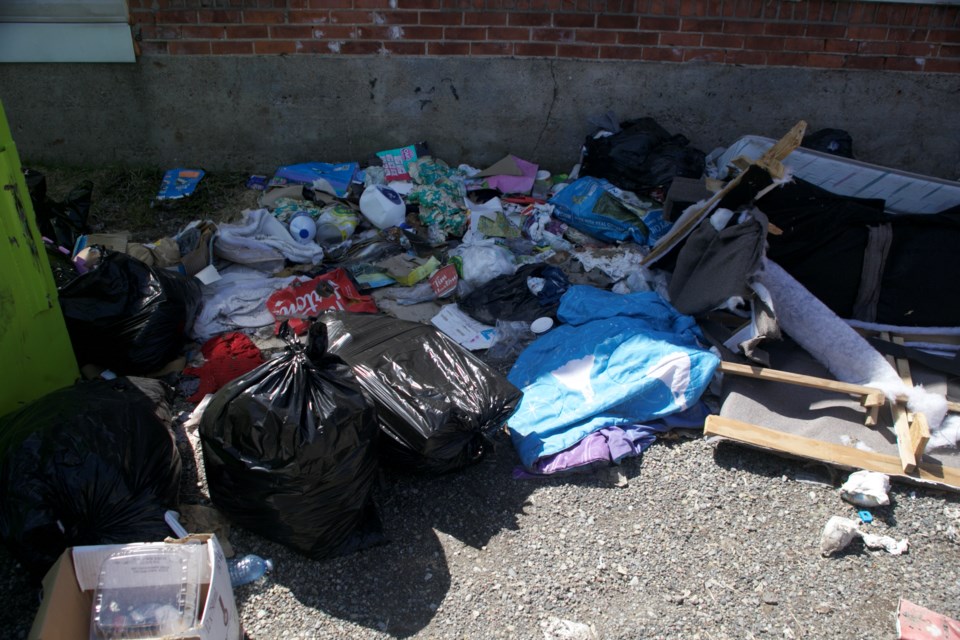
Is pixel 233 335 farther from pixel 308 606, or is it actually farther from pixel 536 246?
pixel 536 246

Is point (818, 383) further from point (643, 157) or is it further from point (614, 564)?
point (643, 157)

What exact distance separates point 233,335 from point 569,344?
1.73 metres

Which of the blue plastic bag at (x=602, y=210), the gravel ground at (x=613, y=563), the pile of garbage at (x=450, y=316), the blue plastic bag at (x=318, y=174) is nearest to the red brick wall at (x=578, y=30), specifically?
the pile of garbage at (x=450, y=316)

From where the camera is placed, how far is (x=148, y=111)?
475 centimetres

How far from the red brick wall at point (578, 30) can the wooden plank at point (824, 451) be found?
2846mm

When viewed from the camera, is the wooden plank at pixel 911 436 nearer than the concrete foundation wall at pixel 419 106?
Yes

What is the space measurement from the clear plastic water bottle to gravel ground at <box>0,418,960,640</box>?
33mm

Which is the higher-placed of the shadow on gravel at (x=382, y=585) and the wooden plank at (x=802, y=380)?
the wooden plank at (x=802, y=380)

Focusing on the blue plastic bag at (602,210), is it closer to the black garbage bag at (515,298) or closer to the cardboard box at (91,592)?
the black garbage bag at (515,298)

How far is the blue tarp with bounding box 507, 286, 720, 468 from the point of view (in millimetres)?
3023

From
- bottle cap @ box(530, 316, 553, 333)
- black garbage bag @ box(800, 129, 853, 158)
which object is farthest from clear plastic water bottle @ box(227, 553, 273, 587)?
black garbage bag @ box(800, 129, 853, 158)

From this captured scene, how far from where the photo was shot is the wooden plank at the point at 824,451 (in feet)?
9.36

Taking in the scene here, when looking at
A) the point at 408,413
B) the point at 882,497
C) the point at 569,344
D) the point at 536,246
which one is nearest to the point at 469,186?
the point at 536,246

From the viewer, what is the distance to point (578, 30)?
4586 millimetres
